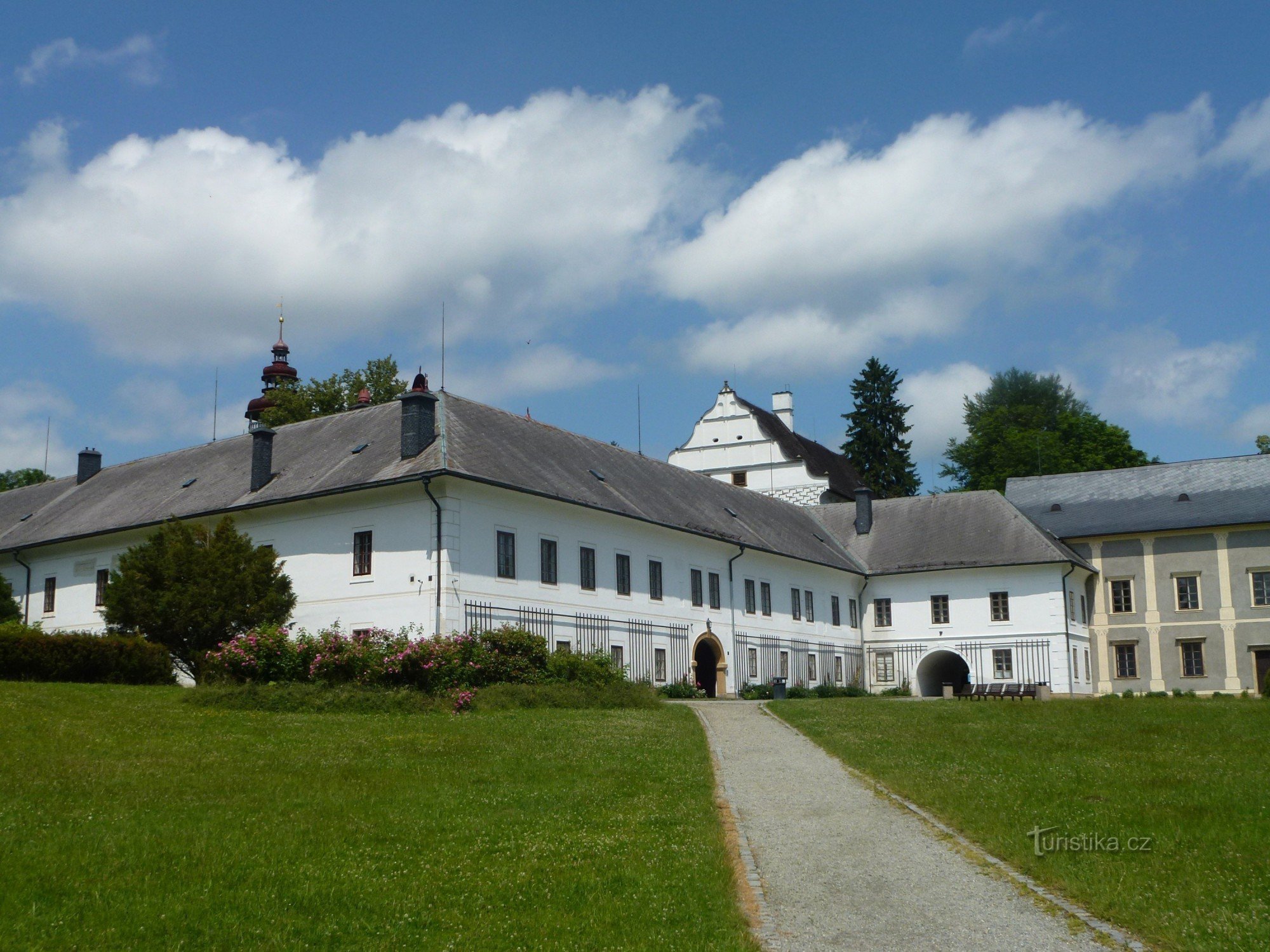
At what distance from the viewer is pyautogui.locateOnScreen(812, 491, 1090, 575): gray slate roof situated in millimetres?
44688

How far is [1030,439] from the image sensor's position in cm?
6519

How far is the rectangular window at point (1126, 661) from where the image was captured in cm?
4706

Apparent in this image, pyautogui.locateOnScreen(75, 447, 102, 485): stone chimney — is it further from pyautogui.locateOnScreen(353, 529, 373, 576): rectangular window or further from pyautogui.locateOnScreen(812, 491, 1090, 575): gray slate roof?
pyautogui.locateOnScreen(812, 491, 1090, 575): gray slate roof

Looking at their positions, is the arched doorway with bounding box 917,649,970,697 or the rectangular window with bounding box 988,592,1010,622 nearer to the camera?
the rectangular window with bounding box 988,592,1010,622

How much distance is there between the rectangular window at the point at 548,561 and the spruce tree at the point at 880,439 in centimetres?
3731

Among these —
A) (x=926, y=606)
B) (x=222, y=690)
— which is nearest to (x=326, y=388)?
(x=926, y=606)

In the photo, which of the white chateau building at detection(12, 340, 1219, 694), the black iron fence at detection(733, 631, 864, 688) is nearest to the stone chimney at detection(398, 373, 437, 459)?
the white chateau building at detection(12, 340, 1219, 694)

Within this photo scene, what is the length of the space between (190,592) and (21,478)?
43763mm

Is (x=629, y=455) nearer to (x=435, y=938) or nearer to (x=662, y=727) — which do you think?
(x=662, y=727)

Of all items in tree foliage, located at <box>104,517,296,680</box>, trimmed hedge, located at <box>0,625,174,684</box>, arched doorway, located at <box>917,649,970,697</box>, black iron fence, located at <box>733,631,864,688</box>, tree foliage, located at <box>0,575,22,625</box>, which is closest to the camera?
trimmed hedge, located at <box>0,625,174,684</box>

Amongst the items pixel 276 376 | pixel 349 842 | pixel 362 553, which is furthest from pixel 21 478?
pixel 349 842

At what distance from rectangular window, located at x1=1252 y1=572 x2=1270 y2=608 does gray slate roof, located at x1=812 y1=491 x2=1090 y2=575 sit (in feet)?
19.2

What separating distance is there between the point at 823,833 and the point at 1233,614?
40121 millimetres

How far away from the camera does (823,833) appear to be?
34.7 feet
